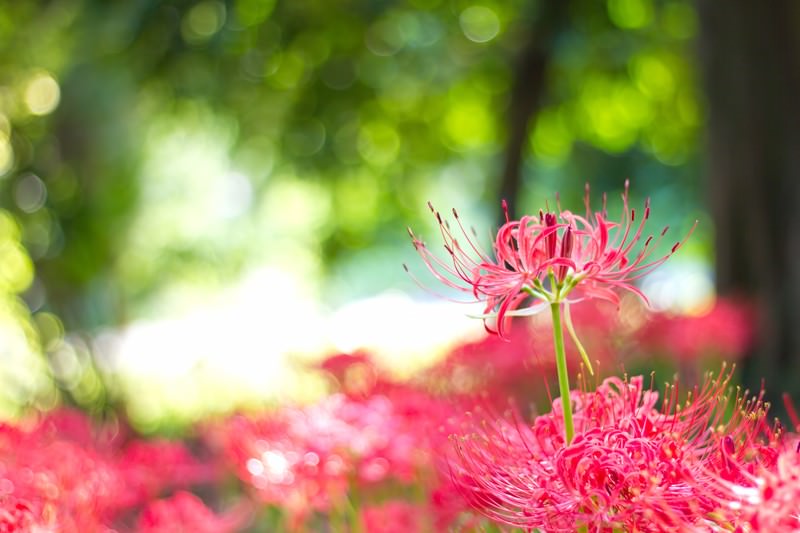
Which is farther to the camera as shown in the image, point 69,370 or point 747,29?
point 69,370

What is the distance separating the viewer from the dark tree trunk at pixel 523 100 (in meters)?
6.54

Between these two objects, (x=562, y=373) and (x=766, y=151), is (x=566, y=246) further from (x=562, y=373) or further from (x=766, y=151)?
(x=766, y=151)

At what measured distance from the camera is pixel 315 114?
684 cm

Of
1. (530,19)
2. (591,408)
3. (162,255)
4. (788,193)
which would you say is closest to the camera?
(591,408)

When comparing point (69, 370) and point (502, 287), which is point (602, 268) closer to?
point (502, 287)

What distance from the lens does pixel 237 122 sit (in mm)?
7766

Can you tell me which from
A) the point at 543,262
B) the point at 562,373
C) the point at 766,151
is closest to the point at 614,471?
the point at 562,373

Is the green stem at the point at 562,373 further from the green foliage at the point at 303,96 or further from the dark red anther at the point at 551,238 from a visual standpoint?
the green foliage at the point at 303,96

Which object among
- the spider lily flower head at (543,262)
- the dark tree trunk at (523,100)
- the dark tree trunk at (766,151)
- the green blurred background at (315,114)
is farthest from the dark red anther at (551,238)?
the dark tree trunk at (523,100)

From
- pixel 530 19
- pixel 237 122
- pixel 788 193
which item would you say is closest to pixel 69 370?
pixel 237 122

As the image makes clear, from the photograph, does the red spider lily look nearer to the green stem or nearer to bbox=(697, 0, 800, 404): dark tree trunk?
the green stem

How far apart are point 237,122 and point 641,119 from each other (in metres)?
3.69

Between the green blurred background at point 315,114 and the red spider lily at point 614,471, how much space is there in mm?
3202

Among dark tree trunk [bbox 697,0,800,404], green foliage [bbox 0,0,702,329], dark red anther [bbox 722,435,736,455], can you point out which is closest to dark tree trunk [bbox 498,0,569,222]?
green foliage [bbox 0,0,702,329]
